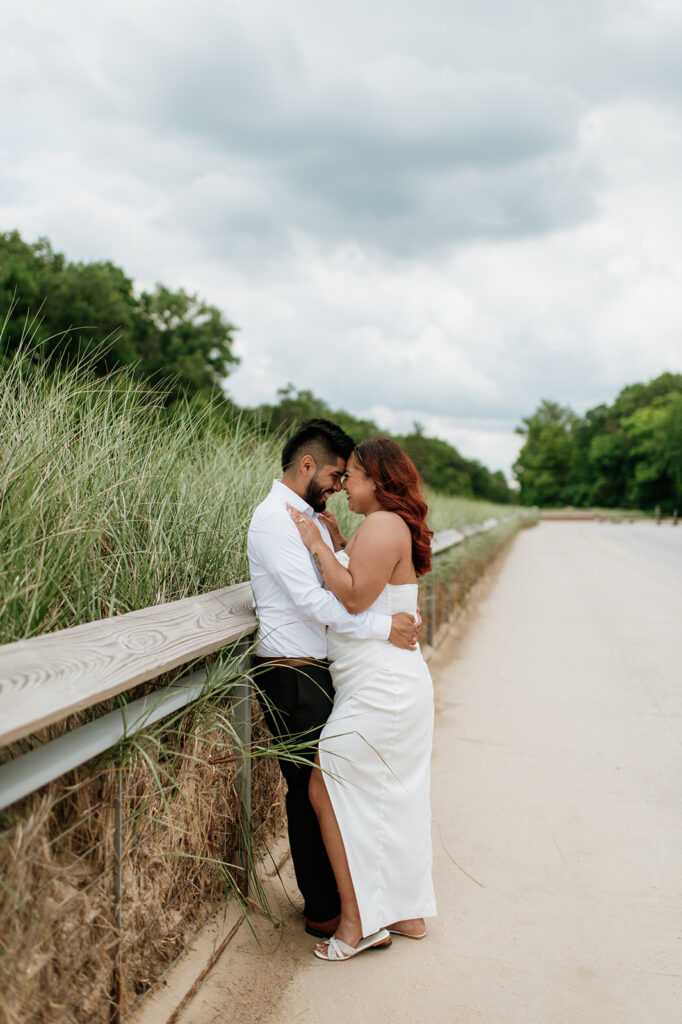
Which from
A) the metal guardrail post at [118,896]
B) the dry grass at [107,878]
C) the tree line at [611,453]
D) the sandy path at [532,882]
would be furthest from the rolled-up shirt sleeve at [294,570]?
the tree line at [611,453]

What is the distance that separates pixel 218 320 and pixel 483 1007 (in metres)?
64.7

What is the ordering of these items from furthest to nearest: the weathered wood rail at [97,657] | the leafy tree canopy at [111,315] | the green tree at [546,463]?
the green tree at [546,463], the leafy tree canopy at [111,315], the weathered wood rail at [97,657]

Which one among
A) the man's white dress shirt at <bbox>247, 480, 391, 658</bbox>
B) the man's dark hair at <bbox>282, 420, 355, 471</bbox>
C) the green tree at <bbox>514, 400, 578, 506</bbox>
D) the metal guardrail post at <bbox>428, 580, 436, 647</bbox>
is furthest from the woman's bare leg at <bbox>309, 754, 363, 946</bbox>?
the green tree at <bbox>514, 400, 578, 506</bbox>

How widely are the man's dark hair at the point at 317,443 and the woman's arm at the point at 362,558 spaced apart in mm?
318

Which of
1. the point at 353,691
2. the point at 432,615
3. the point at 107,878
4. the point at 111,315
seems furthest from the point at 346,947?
the point at 111,315

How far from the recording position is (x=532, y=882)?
3666mm

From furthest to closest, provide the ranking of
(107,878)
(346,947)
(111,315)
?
(111,315) → (346,947) → (107,878)

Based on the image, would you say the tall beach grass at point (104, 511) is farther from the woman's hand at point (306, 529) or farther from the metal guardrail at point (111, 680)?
the woman's hand at point (306, 529)

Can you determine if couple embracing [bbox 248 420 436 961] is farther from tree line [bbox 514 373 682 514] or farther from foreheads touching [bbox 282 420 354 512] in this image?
tree line [bbox 514 373 682 514]

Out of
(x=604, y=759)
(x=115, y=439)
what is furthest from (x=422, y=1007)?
(x=604, y=759)

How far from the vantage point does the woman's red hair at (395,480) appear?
3281mm

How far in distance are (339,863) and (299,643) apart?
83 cm

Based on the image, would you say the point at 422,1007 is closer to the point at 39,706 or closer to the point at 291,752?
→ the point at 291,752

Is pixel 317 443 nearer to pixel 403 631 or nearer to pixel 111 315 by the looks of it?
pixel 403 631
